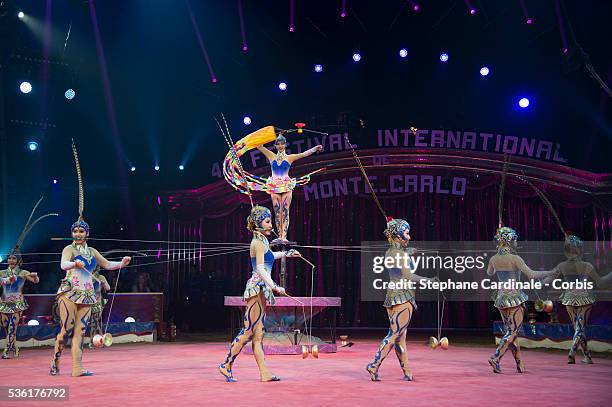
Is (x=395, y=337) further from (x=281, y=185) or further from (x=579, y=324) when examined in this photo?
(x=281, y=185)

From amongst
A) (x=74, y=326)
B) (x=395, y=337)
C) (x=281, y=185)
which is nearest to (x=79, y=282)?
(x=74, y=326)

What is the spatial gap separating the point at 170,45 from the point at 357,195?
6.00 meters

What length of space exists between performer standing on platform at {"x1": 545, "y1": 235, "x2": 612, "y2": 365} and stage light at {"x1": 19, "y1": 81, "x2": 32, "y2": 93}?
1237cm

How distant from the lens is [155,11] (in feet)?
54.4

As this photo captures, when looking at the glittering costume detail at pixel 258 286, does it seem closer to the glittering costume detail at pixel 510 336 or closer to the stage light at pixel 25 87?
the glittering costume detail at pixel 510 336

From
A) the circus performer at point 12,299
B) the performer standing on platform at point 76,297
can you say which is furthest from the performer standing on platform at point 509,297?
the circus performer at point 12,299

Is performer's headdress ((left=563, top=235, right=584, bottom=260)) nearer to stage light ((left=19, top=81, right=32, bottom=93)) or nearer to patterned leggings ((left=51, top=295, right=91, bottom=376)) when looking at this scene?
patterned leggings ((left=51, top=295, right=91, bottom=376))

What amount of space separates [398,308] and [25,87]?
12115 millimetres

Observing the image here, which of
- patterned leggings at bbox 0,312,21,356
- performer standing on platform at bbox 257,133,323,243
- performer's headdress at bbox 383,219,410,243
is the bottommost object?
patterned leggings at bbox 0,312,21,356

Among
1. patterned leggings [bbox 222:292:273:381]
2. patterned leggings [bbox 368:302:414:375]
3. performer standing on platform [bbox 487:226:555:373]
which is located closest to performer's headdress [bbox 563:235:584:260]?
performer standing on platform [bbox 487:226:555:373]

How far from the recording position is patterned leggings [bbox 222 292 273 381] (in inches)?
280

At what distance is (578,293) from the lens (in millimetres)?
9445

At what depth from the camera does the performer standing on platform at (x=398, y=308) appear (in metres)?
7.23

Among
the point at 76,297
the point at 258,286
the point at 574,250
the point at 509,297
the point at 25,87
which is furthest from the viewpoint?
the point at 25,87
